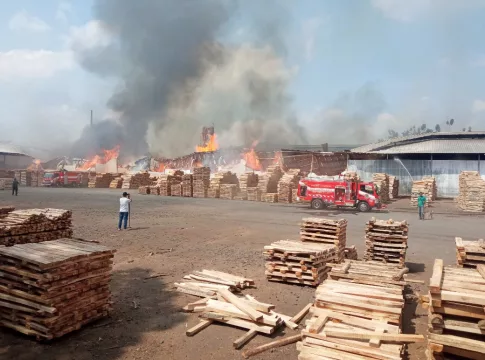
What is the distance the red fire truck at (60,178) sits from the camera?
50.4m

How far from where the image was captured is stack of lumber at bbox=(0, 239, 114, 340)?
20.4 feet

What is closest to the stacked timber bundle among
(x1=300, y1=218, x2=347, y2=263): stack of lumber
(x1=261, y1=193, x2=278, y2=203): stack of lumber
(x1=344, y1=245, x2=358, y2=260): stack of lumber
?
(x1=261, y1=193, x2=278, y2=203): stack of lumber

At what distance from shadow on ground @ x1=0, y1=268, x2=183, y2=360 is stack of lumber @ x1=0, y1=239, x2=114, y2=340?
172 millimetres

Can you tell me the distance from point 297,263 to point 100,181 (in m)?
45.4

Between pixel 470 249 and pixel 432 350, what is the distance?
432 cm

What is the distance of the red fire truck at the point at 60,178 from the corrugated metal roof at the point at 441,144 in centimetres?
4095

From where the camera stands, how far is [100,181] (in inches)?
1957

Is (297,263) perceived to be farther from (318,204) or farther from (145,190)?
(145,190)

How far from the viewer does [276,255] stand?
381 inches

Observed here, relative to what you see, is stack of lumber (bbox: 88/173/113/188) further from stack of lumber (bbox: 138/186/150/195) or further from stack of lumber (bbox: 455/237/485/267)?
stack of lumber (bbox: 455/237/485/267)

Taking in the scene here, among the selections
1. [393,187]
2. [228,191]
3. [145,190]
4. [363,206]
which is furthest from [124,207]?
[393,187]

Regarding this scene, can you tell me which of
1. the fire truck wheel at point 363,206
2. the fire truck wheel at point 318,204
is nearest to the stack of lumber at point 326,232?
the fire truck wheel at point 363,206

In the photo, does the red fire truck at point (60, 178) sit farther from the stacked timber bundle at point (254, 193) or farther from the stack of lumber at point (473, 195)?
the stack of lumber at point (473, 195)

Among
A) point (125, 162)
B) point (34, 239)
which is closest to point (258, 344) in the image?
point (34, 239)
